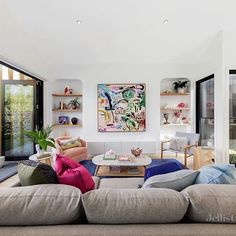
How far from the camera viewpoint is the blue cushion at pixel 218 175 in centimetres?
139

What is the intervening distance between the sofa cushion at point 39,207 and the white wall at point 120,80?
14.3ft

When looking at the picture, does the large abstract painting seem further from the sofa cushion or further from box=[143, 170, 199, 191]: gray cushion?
the sofa cushion

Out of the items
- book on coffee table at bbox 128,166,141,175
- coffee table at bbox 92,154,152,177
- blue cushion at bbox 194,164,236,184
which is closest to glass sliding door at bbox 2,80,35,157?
coffee table at bbox 92,154,152,177

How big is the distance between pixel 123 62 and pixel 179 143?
2.58 m

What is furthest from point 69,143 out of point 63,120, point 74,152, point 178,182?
point 178,182

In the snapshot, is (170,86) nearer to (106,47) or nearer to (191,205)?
(106,47)

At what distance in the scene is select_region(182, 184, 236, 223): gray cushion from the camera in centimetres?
109

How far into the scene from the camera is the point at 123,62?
5426 millimetres

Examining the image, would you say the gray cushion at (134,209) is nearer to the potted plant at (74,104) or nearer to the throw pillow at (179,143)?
the throw pillow at (179,143)

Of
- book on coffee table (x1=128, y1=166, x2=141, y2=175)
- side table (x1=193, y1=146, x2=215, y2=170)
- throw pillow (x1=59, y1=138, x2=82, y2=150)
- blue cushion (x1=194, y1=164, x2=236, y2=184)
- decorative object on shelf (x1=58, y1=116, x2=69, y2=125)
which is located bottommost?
book on coffee table (x1=128, y1=166, x2=141, y2=175)

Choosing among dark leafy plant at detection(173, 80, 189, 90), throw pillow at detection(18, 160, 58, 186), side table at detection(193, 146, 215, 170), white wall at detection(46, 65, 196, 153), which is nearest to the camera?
throw pillow at detection(18, 160, 58, 186)

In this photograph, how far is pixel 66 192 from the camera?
1176mm

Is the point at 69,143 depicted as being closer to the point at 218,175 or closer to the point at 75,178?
the point at 75,178

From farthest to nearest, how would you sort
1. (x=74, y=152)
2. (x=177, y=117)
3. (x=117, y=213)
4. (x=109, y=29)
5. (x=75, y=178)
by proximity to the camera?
(x=177, y=117) < (x=74, y=152) < (x=109, y=29) < (x=75, y=178) < (x=117, y=213)
